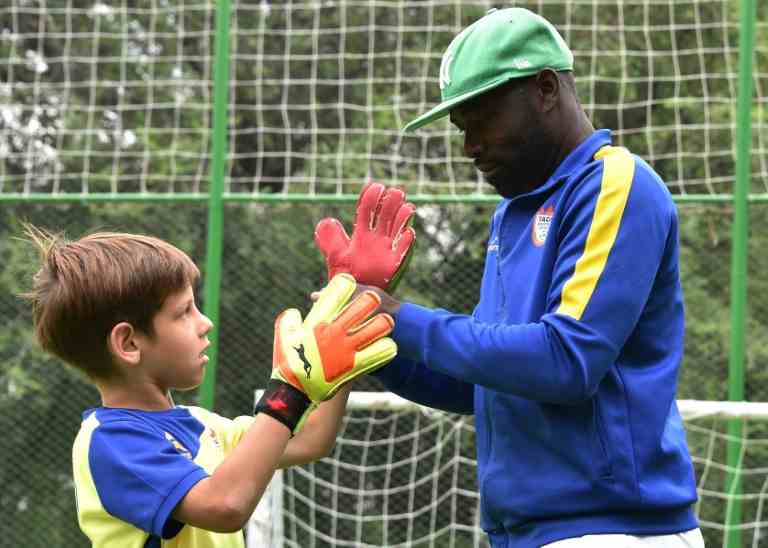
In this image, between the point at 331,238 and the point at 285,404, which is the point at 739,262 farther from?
the point at 285,404

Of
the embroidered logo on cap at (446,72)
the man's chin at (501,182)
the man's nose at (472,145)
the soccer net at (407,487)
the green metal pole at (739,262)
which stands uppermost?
the embroidered logo on cap at (446,72)

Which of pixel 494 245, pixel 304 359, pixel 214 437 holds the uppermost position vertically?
pixel 494 245

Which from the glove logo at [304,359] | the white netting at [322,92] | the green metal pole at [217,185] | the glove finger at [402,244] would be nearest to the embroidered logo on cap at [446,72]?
the glove finger at [402,244]

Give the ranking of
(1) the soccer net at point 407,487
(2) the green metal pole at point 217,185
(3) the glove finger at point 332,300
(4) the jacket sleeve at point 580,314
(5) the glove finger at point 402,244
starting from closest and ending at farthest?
(4) the jacket sleeve at point 580,314 → (3) the glove finger at point 332,300 → (5) the glove finger at point 402,244 → (2) the green metal pole at point 217,185 → (1) the soccer net at point 407,487

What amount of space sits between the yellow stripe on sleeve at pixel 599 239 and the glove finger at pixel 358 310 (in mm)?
307

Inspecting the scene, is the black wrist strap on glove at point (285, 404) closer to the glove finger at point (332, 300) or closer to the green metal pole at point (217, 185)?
the glove finger at point (332, 300)

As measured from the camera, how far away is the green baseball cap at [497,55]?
230 centimetres

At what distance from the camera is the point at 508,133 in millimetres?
2334

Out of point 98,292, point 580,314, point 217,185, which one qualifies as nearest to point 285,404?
point 98,292

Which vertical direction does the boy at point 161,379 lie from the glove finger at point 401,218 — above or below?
below

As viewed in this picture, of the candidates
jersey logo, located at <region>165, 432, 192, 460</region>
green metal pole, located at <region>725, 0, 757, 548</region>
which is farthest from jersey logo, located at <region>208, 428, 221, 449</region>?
green metal pole, located at <region>725, 0, 757, 548</region>

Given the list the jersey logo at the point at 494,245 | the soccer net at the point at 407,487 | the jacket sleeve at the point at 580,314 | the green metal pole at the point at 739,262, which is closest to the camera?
the jacket sleeve at the point at 580,314

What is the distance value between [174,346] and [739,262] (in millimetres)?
4035

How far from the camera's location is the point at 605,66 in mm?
7180
